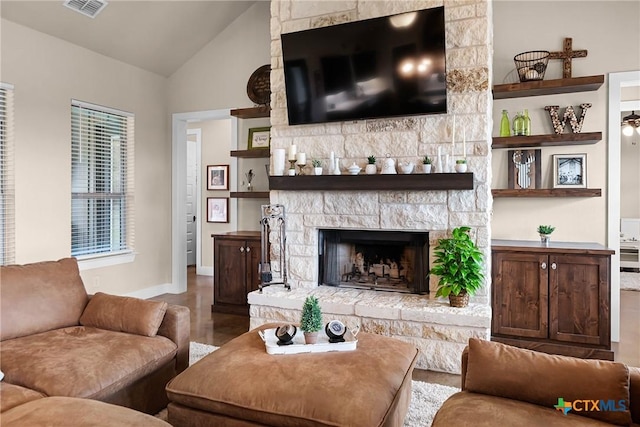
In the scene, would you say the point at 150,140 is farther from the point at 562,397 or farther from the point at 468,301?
the point at 562,397

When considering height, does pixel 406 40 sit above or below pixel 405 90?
above

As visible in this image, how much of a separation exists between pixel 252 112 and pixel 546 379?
4.08 m

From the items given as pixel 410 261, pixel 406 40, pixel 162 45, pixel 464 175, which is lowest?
pixel 410 261

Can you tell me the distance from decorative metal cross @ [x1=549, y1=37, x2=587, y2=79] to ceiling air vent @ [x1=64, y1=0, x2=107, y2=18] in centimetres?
424

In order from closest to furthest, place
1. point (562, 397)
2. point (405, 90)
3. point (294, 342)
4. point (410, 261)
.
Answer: point (562, 397) → point (294, 342) → point (405, 90) → point (410, 261)

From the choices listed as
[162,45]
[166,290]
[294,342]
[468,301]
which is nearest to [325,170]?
[468,301]

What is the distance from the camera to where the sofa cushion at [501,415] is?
1.50 metres

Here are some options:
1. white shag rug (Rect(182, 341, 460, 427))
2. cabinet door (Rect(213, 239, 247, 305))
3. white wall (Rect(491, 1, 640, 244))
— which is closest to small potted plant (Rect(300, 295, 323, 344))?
white shag rug (Rect(182, 341, 460, 427))

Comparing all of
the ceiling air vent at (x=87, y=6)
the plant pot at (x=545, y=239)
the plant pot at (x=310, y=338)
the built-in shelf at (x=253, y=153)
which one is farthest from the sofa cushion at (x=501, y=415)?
the ceiling air vent at (x=87, y=6)

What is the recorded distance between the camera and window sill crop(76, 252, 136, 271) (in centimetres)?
470

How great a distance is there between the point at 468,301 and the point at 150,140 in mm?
4212

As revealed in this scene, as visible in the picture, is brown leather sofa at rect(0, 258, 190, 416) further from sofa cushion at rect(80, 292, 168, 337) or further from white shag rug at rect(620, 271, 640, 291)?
white shag rug at rect(620, 271, 640, 291)

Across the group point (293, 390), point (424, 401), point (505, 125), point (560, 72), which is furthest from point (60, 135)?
point (560, 72)

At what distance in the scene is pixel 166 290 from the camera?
5.74 metres
